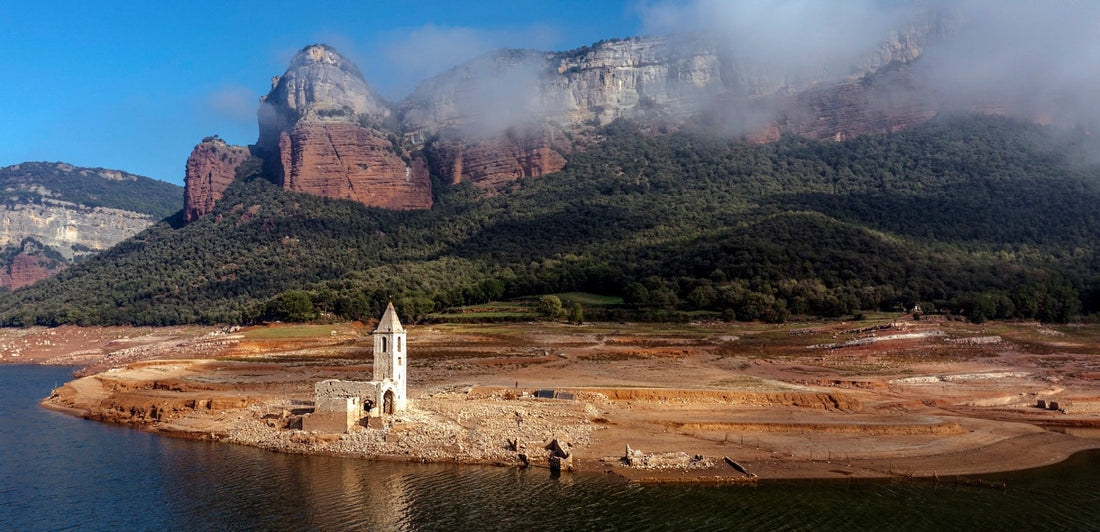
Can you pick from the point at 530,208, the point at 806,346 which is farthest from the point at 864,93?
the point at 806,346

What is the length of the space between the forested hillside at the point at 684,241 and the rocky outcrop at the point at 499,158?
201 inches

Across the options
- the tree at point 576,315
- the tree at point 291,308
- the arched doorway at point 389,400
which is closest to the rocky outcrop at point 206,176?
the tree at point 291,308

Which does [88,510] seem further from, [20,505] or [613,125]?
[613,125]

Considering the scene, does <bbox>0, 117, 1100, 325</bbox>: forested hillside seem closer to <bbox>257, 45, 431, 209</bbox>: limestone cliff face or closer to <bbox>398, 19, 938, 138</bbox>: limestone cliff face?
<bbox>257, 45, 431, 209</bbox>: limestone cliff face

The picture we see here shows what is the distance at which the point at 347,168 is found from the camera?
5842 inches

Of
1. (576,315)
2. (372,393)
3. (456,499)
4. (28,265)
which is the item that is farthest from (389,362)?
(28,265)

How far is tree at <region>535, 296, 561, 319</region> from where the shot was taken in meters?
85.8

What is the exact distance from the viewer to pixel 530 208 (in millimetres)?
143625

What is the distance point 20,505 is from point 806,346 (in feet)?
200

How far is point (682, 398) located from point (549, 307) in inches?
1814

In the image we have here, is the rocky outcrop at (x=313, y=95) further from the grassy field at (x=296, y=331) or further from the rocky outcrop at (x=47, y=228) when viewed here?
the grassy field at (x=296, y=331)

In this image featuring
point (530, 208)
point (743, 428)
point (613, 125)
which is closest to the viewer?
Result: point (743, 428)

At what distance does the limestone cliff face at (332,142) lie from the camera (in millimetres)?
147000

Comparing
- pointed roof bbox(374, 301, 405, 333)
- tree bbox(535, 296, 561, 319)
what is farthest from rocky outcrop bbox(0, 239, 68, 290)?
pointed roof bbox(374, 301, 405, 333)
